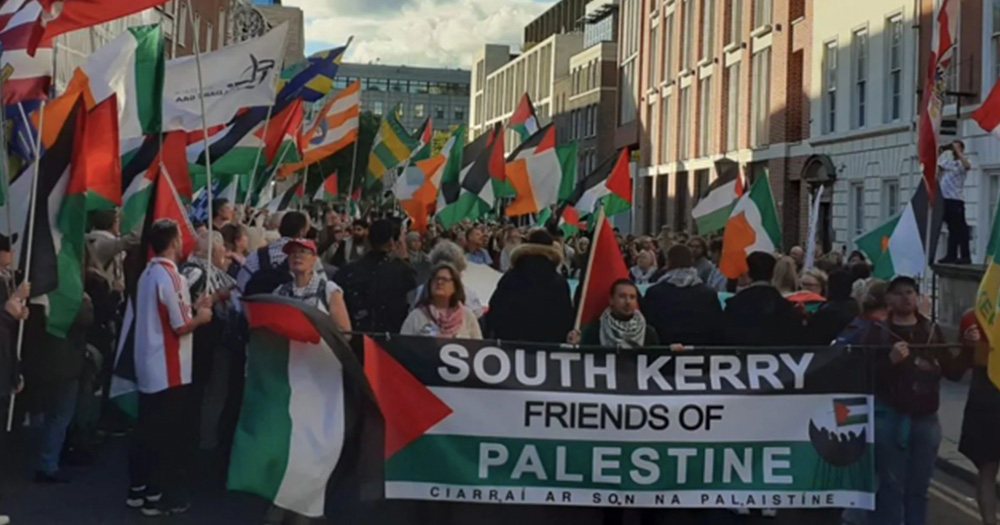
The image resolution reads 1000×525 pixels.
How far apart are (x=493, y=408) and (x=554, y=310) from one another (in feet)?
4.63

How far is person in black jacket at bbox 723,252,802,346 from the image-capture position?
7.68m

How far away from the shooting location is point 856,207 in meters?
28.4

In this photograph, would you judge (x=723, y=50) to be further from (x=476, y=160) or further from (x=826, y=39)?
(x=476, y=160)

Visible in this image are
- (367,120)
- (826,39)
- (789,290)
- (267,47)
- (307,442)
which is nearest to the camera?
(307,442)

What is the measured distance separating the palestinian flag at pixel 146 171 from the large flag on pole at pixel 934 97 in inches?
237

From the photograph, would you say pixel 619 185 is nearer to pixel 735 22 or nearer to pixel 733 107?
pixel 733 107

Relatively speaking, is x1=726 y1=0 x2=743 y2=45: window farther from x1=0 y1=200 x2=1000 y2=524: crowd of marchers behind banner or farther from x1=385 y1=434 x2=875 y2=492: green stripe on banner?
x1=385 y1=434 x2=875 y2=492: green stripe on banner

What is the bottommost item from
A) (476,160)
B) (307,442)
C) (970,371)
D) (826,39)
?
(307,442)

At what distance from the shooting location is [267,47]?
1208 centimetres

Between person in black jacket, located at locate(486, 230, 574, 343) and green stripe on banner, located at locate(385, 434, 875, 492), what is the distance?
1316 millimetres

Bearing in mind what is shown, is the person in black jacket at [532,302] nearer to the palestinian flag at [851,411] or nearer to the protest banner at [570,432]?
the protest banner at [570,432]

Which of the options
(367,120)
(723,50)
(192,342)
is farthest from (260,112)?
(367,120)

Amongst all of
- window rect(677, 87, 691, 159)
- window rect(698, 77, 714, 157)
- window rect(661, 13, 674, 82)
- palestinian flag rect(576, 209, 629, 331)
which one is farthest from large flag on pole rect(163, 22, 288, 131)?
window rect(661, 13, 674, 82)

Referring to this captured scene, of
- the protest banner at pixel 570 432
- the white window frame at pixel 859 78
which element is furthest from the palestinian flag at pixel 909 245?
the white window frame at pixel 859 78
